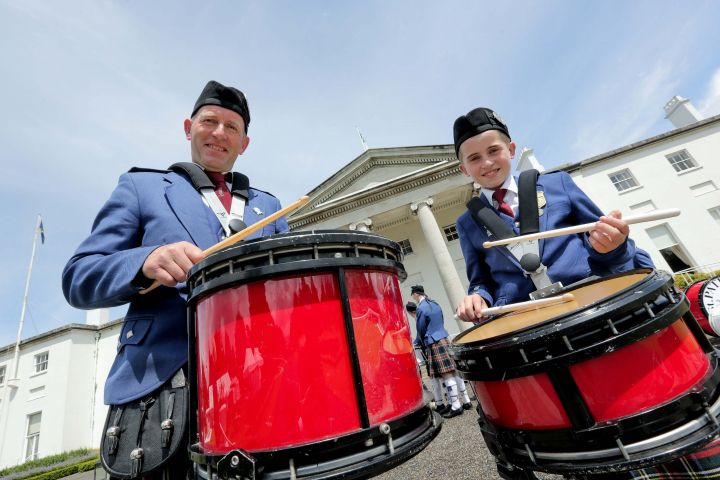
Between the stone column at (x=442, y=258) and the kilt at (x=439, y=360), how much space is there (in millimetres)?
6512

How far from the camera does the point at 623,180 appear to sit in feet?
55.1

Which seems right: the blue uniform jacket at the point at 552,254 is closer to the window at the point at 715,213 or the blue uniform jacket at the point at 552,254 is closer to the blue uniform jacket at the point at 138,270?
the blue uniform jacket at the point at 138,270

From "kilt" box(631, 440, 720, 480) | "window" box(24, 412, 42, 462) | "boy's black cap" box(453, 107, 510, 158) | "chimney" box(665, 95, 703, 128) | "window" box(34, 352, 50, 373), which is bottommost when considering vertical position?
"kilt" box(631, 440, 720, 480)

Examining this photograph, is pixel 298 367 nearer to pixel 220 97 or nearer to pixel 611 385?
pixel 611 385

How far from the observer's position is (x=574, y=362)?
808 millimetres

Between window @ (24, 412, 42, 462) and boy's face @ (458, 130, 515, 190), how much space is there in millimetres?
27515

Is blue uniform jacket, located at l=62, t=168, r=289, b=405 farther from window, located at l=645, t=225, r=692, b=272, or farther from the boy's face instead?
window, located at l=645, t=225, r=692, b=272

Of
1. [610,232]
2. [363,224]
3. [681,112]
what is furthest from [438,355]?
[681,112]

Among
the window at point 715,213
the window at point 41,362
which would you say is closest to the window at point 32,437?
the window at point 41,362

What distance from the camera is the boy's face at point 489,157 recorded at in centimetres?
197

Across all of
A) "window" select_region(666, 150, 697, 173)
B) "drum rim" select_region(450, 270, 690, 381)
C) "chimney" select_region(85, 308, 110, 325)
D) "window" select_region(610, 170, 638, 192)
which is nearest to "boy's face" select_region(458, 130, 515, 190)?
"drum rim" select_region(450, 270, 690, 381)

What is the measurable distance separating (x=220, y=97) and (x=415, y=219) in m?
17.3

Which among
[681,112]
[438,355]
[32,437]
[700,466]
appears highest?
[681,112]

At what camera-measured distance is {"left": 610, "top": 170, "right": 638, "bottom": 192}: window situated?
54.9 ft
